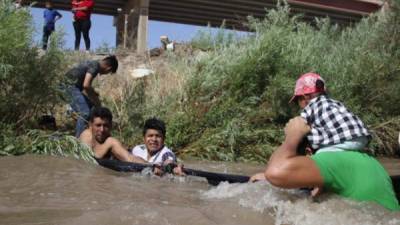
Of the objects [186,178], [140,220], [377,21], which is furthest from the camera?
[377,21]

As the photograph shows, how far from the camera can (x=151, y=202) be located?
490cm

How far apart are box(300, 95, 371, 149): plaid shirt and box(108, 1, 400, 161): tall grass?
5201 millimetres

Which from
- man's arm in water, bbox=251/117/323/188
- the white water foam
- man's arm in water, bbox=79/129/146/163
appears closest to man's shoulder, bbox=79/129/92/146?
man's arm in water, bbox=79/129/146/163

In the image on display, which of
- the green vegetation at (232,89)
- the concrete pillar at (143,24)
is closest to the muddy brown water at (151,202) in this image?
the green vegetation at (232,89)

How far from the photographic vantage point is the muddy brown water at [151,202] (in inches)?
161

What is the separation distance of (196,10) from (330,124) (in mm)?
17114

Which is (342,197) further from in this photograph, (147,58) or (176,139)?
(147,58)

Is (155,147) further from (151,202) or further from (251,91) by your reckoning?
(251,91)

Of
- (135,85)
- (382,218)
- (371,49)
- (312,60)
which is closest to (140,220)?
(382,218)

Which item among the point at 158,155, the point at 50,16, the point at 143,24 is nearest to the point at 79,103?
the point at 158,155

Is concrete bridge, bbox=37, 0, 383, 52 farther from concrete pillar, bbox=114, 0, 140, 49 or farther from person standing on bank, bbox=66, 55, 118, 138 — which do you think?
person standing on bank, bbox=66, 55, 118, 138

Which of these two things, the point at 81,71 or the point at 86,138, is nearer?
the point at 86,138

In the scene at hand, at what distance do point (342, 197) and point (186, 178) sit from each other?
7.80ft

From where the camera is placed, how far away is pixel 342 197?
4164mm
